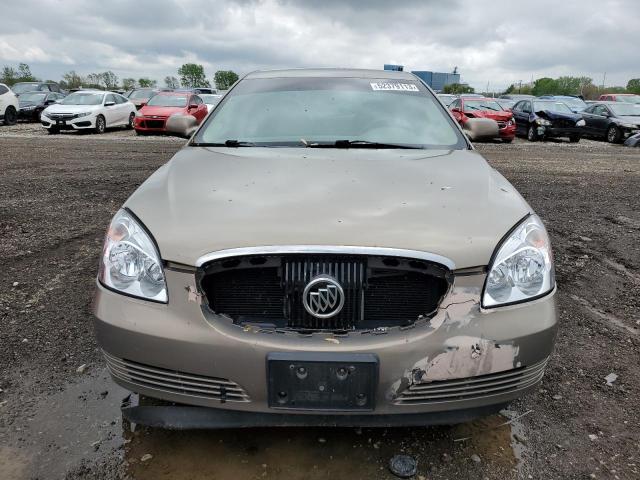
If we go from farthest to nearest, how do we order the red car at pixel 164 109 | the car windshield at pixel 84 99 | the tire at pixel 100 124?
1. the car windshield at pixel 84 99
2. the tire at pixel 100 124
3. the red car at pixel 164 109

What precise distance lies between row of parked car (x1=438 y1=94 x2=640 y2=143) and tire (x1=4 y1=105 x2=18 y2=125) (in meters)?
15.7

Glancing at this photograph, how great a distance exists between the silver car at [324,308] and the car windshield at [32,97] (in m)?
23.1

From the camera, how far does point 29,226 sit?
5379 mm

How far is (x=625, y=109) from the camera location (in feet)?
57.1

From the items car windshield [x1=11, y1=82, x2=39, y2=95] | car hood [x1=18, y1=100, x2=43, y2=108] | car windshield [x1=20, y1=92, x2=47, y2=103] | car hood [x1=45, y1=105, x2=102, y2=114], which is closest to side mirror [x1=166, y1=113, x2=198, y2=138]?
car hood [x1=45, y1=105, x2=102, y2=114]

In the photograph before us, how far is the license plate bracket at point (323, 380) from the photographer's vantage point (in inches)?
68.8

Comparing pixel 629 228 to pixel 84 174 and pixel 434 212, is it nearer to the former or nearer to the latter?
pixel 434 212

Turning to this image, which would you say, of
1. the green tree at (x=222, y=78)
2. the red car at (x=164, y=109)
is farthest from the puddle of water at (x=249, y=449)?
the green tree at (x=222, y=78)

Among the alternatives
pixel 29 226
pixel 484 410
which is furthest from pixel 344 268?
pixel 29 226

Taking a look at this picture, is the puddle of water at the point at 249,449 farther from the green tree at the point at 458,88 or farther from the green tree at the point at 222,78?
the green tree at the point at 222,78

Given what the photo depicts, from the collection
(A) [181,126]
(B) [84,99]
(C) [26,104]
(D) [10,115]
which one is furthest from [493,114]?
(C) [26,104]

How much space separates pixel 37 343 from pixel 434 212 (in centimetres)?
239

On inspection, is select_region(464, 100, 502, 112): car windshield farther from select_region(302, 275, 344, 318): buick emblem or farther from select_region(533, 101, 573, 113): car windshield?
select_region(302, 275, 344, 318): buick emblem

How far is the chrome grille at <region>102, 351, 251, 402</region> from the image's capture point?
1834 mm
